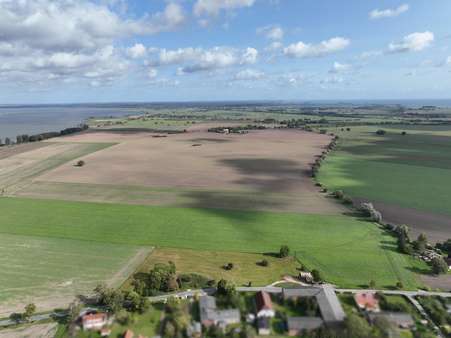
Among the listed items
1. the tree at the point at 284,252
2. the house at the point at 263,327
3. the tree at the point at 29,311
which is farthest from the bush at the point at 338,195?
the tree at the point at 29,311

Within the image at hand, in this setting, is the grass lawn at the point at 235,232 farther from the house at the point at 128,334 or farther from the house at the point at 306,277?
the house at the point at 128,334

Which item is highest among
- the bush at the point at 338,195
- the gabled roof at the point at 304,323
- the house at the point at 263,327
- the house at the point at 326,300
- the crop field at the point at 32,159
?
the crop field at the point at 32,159

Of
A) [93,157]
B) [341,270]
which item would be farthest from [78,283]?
[93,157]

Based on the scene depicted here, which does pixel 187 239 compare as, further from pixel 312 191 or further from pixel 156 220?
pixel 312 191

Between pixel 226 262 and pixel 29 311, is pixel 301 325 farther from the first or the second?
pixel 29 311

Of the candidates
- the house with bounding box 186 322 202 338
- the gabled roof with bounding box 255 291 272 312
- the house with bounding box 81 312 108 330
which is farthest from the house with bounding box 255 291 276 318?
the house with bounding box 81 312 108 330

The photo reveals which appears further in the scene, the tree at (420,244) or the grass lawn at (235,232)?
the tree at (420,244)

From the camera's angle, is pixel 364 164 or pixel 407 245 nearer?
pixel 407 245
